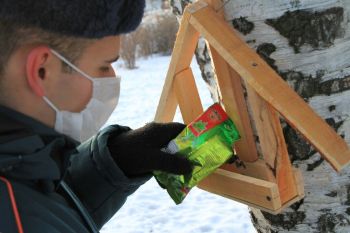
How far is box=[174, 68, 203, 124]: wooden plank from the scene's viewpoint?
1.71m

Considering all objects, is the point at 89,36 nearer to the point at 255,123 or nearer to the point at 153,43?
the point at 255,123

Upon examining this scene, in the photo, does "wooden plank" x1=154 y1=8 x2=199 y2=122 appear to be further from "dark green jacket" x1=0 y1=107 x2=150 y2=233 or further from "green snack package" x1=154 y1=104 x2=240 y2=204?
"dark green jacket" x1=0 y1=107 x2=150 y2=233

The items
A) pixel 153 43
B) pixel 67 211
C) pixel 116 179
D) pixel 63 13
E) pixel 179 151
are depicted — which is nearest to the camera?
pixel 63 13

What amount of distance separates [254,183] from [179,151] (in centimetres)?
Result: 26

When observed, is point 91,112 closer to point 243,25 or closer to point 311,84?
point 243,25

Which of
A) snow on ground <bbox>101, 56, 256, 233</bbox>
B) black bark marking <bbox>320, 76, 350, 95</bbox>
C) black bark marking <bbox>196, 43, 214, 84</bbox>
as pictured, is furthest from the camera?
snow on ground <bbox>101, 56, 256, 233</bbox>

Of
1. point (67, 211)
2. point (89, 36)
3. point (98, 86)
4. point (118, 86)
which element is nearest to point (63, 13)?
point (89, 36)

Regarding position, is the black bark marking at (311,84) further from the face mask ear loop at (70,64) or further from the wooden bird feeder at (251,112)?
the face mask ear loop at (70,64)

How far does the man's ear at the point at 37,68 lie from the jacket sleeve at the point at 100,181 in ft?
1.67

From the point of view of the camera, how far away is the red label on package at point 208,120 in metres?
1.57

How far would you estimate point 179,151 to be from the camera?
5.24 feet

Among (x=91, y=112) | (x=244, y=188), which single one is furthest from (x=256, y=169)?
(x=91, y=112)

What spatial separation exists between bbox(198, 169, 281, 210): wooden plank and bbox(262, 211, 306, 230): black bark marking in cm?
23

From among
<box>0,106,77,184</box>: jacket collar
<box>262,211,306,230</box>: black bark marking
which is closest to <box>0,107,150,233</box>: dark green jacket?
<box>0,106,77,184</box>: jacket collar
